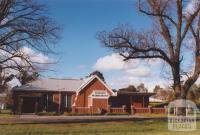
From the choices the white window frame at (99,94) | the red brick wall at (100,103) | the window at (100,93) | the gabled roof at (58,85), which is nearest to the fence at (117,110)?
the red brick wall at (100,103)

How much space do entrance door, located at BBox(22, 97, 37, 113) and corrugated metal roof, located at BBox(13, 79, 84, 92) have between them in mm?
1803

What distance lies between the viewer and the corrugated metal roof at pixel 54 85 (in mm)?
58000

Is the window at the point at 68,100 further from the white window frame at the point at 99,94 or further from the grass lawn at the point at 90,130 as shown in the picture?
the grass lawn at the point at 90,130

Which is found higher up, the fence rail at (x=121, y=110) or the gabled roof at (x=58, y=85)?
the gabled roof at (x=58, y=85)

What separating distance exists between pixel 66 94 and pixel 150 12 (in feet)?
107

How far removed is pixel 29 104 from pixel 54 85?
18.9 feet

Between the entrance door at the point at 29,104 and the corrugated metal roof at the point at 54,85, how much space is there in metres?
1.80

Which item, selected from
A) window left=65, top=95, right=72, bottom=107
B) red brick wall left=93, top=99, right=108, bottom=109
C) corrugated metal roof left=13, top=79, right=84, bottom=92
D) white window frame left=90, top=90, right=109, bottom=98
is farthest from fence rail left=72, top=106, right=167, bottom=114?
corrugated metal roof left=13, top=79, right=84, bottom=92

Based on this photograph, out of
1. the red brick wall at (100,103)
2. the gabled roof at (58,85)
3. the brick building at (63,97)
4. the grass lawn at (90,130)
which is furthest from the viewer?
the red brick wall at (100,103)

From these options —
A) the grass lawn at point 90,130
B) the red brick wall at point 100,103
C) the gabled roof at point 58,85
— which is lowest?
the grass lawn at point 90,130

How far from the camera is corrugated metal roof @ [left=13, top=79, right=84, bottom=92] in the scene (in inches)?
2283

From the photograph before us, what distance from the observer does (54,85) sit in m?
61.5

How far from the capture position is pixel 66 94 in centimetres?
6016

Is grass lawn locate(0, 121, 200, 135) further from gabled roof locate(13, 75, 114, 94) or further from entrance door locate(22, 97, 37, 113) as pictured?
entrance door locate(22, 97, 37, 113)
